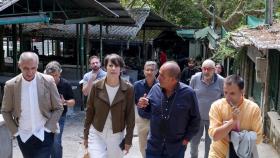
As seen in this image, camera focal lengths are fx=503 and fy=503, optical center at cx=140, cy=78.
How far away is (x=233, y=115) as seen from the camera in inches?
169

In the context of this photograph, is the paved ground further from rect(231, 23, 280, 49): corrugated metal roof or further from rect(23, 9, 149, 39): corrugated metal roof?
rect(23, 9, 149, 39): corrugated metal roof

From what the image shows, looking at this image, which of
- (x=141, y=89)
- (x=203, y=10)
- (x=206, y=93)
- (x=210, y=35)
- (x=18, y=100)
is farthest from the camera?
(x=203, y=10)

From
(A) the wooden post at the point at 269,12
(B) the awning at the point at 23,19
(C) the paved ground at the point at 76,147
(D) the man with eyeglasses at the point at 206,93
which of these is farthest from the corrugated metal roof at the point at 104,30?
(D) the man with eyeglasses at the point at 206,93

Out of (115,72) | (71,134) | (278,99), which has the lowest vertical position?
(71,134)

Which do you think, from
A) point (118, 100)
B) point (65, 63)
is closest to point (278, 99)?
point (118, 100)

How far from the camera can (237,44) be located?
10578mm

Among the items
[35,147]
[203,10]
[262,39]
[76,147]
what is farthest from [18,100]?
[203,10]

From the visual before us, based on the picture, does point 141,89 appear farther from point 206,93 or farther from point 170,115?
point 170,115

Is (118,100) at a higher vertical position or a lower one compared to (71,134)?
higher

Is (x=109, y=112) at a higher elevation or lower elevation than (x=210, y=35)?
lower

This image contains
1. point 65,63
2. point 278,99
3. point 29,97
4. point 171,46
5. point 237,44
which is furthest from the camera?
Answer: point 171,46

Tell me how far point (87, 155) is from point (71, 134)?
17.2 ft

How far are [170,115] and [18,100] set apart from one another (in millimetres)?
1579

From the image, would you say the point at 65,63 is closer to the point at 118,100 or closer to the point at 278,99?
the point at 278,99
